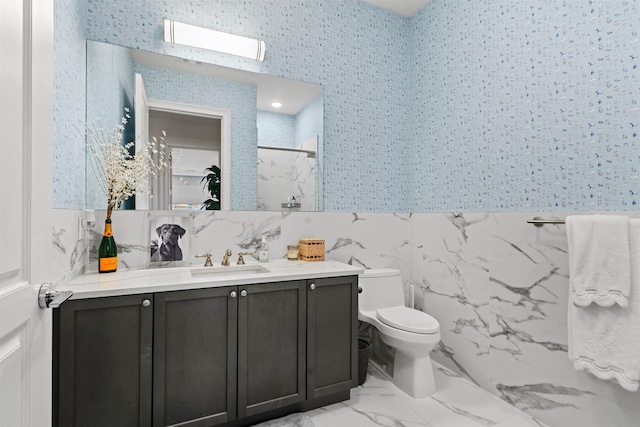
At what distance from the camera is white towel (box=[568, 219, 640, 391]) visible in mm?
1329

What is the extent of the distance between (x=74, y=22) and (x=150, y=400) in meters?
1.84

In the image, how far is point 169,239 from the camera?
77.6 inches

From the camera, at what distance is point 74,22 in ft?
5.34

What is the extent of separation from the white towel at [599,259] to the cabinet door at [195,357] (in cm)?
160

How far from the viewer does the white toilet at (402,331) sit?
193 centimetres

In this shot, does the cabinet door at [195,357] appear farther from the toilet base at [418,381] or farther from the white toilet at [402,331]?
the toilet base at [418,381]

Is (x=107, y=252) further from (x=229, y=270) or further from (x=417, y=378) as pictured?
(x=417, y=378)

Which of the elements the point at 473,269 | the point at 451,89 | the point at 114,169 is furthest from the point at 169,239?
the point at 451,89

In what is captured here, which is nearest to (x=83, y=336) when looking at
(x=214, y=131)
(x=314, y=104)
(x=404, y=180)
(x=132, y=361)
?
(x=132, y=361)

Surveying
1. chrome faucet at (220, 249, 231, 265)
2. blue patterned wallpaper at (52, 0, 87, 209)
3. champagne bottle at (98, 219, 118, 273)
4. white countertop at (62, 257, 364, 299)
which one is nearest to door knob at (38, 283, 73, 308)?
white countertop at (62, 257, 364, 299)

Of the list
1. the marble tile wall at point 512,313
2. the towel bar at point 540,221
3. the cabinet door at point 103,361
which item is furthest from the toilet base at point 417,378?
the cabinet door at point 103,361

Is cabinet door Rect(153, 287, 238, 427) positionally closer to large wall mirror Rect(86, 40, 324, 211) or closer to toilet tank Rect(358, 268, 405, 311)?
large wall mirror Rect(86, 40, 324, 211)

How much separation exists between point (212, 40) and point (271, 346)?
188 cm

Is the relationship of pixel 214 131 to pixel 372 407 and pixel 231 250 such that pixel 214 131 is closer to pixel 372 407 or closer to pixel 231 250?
pixel 231 250
